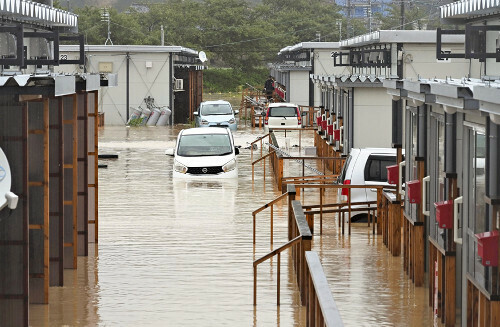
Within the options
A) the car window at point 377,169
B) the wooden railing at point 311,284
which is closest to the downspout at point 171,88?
the car window at point 377,169

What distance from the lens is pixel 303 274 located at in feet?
41.5

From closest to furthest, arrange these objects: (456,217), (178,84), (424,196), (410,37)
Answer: (456,217) < (424,196) < (410,37) < (178,84)

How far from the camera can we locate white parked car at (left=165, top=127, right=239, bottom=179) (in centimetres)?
2669

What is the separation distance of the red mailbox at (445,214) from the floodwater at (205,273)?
130cm

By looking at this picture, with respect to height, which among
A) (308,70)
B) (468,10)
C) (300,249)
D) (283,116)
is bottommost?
(300,249)

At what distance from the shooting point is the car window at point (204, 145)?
27281 millimetres

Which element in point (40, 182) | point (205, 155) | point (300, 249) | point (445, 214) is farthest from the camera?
point (205, 155)

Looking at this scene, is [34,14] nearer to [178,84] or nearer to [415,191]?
[415,191]

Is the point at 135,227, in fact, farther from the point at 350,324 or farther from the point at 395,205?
the point at 350,324

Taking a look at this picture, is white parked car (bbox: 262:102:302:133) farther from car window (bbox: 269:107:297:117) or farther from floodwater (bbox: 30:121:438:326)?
floodwater (bbox: 30:121:438:326)

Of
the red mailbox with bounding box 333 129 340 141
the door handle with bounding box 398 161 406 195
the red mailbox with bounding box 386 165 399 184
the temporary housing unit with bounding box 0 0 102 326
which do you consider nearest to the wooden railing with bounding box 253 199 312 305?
the door handle with bounding box 398 161 406 195

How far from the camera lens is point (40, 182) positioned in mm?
12984

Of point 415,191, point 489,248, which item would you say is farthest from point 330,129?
point 489,248

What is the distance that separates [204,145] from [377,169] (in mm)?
9203
